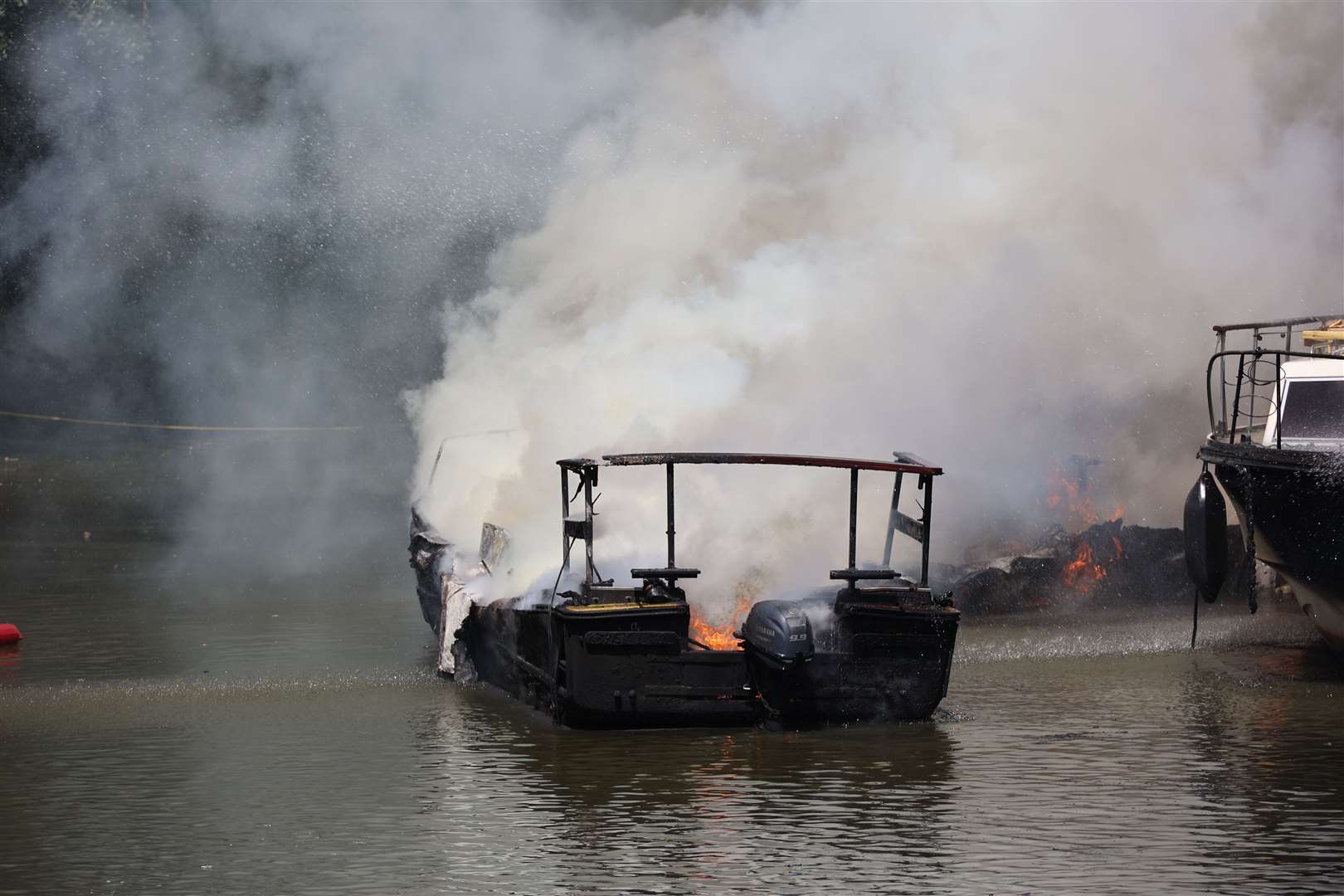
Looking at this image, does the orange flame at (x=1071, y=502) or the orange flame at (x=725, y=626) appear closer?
the orange flame at (x=725, y=626)

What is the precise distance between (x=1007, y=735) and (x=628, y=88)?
87.6 feet

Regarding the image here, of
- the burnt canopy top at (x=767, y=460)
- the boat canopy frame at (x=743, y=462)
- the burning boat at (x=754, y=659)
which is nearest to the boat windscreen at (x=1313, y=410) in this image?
the boat canopy frame at (x=743, y=462)

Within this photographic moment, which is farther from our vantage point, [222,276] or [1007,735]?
[222,276]

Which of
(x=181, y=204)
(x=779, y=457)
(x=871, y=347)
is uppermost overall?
(x=181, y=204)

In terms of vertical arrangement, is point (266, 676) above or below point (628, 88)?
below

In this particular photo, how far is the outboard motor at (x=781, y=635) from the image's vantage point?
17656 mm

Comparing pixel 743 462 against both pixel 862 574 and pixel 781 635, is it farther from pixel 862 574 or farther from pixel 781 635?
pixel 781 635

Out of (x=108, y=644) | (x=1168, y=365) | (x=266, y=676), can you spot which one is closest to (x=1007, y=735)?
(x=266, y=676)

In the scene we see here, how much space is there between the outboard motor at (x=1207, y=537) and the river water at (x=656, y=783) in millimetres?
1106

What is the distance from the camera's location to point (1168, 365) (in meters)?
36.2

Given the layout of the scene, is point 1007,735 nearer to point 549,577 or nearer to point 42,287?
point 549,577

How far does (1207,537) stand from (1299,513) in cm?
120

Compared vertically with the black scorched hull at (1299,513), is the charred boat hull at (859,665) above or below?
below

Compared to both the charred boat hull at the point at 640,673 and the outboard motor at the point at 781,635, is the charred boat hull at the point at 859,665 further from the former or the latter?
the charred boat hull at the point at 640,673
